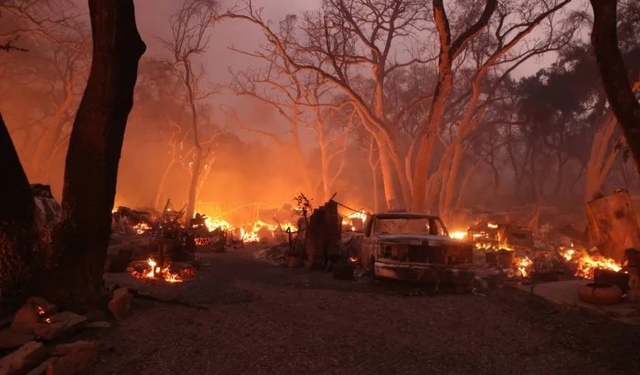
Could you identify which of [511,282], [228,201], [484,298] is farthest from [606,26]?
[228,201]

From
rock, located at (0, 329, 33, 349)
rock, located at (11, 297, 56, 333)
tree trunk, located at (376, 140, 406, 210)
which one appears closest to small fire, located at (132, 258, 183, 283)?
rock, located at (11, 297, 56, 333)

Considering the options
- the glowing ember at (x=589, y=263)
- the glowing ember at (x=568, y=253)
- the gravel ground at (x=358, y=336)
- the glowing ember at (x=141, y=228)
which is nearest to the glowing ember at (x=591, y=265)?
the glowing ember at (x=589, y=263)

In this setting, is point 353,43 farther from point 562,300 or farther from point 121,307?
point 121,307

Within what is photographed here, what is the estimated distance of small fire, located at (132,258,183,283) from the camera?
9.38 metres

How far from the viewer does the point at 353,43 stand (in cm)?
1995

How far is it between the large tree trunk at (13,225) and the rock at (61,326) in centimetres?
92

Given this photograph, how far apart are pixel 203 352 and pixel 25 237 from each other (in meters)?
2.88

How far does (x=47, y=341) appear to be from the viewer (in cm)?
489

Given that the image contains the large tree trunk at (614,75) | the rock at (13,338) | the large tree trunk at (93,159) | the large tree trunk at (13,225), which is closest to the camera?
the rock at (13,338)

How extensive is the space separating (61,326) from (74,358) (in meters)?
0.94

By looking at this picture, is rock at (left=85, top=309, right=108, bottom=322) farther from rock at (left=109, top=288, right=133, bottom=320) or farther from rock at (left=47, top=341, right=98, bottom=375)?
rock at (left=47, top=341, right=98, bottom=375)

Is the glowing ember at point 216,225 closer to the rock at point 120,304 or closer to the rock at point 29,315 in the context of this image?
the rock at point 120,304

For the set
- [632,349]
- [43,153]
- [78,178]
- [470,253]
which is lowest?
[632,349]

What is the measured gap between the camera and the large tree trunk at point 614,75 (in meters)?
6.46
